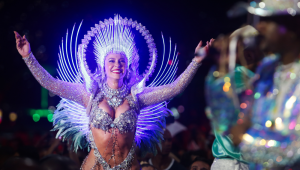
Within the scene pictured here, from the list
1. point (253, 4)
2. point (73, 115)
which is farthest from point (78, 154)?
point (253, 4)

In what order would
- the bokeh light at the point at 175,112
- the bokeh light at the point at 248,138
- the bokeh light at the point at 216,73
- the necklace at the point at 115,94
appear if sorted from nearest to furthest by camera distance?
the bokeh light at the point at 248,138, the bokeh light at the point at 216,73, the necklace at the point at 115,94, the bokeh light at the point at 175,112

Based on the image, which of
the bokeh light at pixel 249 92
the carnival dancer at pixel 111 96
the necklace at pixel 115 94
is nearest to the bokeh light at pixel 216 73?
the bokeh light at pixel 249 92

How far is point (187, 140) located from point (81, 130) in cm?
299

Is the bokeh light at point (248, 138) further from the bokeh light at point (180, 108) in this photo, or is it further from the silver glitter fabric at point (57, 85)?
the bokeh light at point (180, 108)

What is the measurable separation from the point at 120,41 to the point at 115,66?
323 mm

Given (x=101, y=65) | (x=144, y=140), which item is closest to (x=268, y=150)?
(x=144, y=140)

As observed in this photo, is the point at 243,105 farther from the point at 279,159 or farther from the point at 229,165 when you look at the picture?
the point at 229,165

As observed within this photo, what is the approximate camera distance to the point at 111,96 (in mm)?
2975

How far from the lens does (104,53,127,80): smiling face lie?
302 centimetres

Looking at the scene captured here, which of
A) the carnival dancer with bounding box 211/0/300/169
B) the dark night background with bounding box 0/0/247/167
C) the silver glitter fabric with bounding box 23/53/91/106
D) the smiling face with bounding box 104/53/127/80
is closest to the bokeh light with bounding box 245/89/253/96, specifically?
the carnival dancer with bounding box 211/0/300/169

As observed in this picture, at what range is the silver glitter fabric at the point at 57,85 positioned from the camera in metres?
2.88

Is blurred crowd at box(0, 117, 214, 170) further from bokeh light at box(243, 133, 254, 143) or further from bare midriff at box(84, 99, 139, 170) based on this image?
bokeh light at box(243, 133, 254, 143)

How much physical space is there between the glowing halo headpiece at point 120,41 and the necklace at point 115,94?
220 millimetres

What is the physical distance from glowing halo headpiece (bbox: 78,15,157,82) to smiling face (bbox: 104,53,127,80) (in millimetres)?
69
